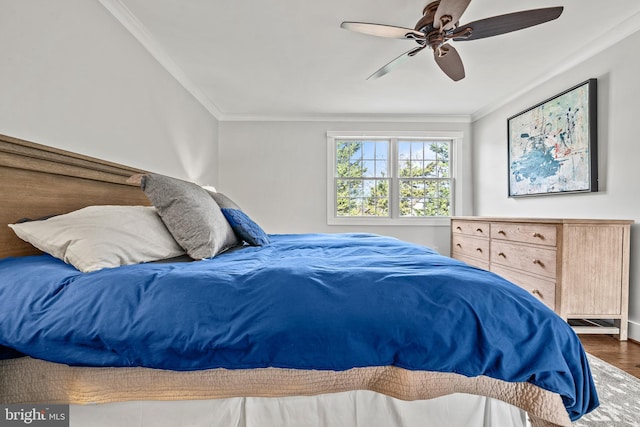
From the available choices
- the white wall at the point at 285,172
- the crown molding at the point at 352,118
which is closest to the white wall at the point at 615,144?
the crown molding at the point at 352,118

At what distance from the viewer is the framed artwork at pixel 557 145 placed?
106 inches

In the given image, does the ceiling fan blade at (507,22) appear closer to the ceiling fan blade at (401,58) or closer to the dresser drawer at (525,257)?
the ceiling fan blade at (401,58)

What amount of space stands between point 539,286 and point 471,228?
3.75 ft

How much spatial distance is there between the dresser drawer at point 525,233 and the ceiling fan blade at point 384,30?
5.78 ft

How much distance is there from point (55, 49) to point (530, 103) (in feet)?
13.6

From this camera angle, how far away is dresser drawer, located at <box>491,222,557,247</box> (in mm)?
2506

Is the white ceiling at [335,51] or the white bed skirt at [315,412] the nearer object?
the white bed skirt at [315,412]

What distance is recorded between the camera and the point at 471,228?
3652 millimetres

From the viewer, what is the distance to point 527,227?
2732 millimetres

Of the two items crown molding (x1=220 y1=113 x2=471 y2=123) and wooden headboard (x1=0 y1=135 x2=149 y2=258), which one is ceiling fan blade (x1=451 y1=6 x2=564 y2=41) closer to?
wooden headboard (x1=0 y1=135 x2=149 y2=258)

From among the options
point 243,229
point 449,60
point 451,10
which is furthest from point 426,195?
point 243,229

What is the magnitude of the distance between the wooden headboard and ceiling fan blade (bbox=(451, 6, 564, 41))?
2.38 meters

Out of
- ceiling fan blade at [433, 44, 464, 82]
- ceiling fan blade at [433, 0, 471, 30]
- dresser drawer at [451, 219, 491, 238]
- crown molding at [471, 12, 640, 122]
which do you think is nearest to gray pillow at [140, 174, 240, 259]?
ceiling fan blade at [433, 0, 471, 30]

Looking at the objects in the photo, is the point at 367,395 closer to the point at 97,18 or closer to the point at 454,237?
the point at 97,18
